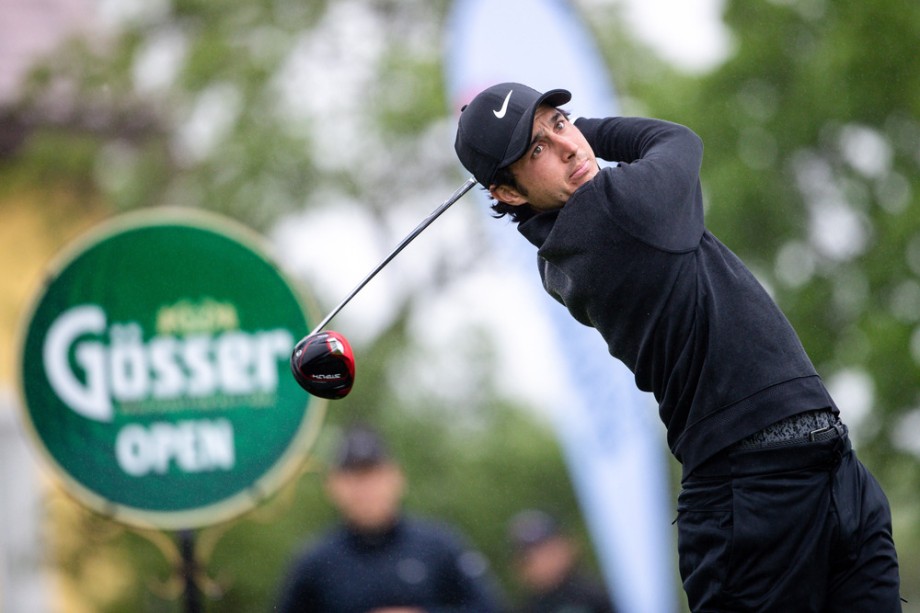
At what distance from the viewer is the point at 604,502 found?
525 centimetres

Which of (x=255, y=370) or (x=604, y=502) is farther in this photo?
(x=604, y=502)

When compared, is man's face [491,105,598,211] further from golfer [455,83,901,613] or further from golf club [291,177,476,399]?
golf club [291,177,476,399]

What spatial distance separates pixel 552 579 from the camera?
5.35 metres

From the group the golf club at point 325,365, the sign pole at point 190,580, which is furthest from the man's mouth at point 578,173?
the sign pole at point 190,580

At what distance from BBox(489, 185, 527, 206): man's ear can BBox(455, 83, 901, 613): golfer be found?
0.07 metres

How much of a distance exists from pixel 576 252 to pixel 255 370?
214cm

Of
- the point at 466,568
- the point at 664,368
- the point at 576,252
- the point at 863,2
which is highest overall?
the point at 863,2

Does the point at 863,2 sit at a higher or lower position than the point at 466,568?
higher

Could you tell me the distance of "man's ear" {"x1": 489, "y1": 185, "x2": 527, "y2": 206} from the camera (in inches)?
107

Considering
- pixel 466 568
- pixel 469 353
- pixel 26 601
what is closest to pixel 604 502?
pixel 466 568

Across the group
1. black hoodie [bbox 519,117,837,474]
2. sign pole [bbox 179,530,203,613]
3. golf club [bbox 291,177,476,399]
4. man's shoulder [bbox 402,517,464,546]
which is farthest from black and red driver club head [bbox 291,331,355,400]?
man's shoulder [bbox 402,517,464,546]

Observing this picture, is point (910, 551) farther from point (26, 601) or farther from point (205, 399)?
point (26, 601)

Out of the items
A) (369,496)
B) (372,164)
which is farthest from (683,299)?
(372,164)

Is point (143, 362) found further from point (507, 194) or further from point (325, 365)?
point (507, 194)
